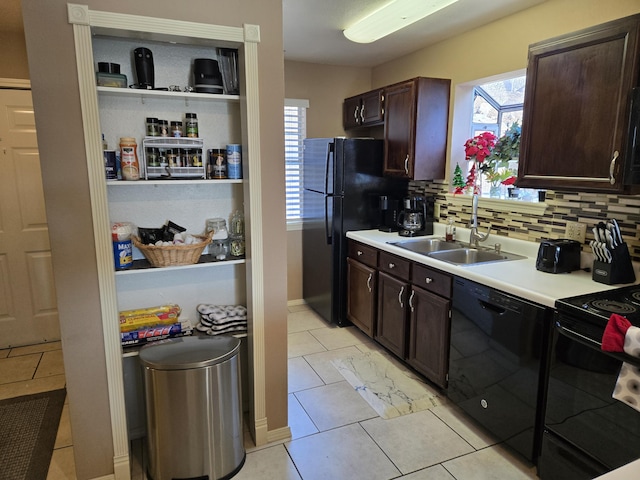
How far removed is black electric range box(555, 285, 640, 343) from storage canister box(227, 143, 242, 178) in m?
1.61

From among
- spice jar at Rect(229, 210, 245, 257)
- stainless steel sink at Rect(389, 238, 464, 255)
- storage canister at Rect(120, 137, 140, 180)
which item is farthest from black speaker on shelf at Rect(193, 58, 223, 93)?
stainless steel sink at Rect(389, 238, 464, 255)

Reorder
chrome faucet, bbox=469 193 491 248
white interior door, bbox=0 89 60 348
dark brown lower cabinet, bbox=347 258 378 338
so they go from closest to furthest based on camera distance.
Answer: chrome faucet, bbox=469 193 491 248 → white interior door, bbox=0 89 60 348 → dark brown lower cabinet, bbox=347 258 378 338

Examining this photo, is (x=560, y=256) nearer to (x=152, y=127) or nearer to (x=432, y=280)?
(x=432, y=280)

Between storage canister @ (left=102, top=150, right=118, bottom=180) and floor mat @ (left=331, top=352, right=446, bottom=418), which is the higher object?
storage canister @ (left=102, top=150, right=118, bottom=180)

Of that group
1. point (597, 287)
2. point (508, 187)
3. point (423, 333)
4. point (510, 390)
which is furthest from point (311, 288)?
point (597, 287)

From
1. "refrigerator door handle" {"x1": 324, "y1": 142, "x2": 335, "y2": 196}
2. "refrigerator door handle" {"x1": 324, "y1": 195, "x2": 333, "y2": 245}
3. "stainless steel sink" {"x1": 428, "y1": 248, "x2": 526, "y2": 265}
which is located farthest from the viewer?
"refrigerator door handle" {"x1": 324, "y1": 195, "x2": 333, "y2": 245}

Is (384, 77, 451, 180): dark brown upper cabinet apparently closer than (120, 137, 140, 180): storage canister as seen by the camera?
No

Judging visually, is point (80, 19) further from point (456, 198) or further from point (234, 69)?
point (456, 198)

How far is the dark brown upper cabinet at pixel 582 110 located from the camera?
1.76 meters

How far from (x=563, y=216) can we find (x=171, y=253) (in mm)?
2251

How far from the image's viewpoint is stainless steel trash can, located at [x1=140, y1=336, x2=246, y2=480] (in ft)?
5.98

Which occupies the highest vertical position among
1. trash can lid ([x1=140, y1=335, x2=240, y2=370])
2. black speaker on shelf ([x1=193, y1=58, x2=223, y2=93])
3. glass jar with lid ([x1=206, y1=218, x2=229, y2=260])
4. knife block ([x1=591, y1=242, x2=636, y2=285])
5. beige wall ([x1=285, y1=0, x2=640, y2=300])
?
beige wall ([x1=285, y1=0, x2=640, y2=300])

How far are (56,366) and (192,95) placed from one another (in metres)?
2.45

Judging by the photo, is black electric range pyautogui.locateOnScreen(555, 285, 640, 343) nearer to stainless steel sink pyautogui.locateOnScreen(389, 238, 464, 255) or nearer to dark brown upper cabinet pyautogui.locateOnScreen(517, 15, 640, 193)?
dark brown upper cabinet pyautogui.locateOnScreen(517, 15, 640, 193)
